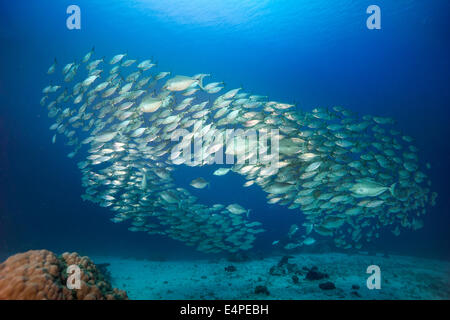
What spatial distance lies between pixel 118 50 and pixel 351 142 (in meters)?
25.4

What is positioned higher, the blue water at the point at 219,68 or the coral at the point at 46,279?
the blue water at the point at 219,68

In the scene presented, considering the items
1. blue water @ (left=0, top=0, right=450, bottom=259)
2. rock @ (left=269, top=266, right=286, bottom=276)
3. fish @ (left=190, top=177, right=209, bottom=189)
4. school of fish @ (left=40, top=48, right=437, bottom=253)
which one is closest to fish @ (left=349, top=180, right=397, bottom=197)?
school of fish @ (left=40, top=48, right=437, bottom=253)

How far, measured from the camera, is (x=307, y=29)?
2631 centimetres

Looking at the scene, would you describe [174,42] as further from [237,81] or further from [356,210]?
[356,210]

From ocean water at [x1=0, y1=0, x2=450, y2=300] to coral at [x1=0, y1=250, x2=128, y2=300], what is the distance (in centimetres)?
1683

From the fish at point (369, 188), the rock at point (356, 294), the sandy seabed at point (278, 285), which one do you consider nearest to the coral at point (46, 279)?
the sandy seabed at point (278, 285)

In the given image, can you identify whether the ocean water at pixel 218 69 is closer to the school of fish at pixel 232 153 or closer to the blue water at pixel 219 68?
the blue water at pixel 219 68

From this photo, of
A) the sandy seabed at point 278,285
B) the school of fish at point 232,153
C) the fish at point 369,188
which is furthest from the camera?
the school of fish at point 232,153

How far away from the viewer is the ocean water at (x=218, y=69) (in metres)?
21.0

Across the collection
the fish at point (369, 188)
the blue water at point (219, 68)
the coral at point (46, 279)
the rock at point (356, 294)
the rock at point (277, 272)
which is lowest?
the rock at point (277, 272)

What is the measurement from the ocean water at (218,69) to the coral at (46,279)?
1683 cm

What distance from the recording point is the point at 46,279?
296 centimetres

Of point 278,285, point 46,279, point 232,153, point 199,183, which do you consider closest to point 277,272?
point 278,285
